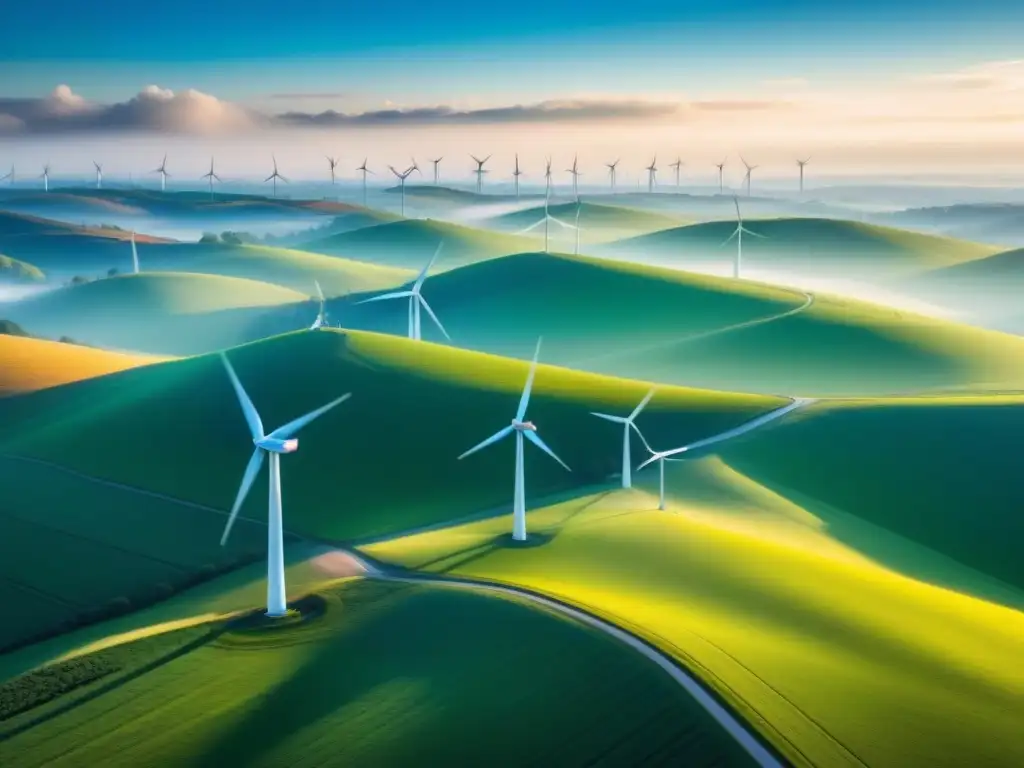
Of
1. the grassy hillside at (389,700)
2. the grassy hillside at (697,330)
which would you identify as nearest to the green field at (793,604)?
the grassy hillside at (389,700)

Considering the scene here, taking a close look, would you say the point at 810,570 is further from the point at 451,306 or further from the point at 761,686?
the point at 451,306

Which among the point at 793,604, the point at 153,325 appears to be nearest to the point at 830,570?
the point at 793,604

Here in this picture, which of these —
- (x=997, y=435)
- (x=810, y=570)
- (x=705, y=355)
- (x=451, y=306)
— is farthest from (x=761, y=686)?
(x=451, y=306)

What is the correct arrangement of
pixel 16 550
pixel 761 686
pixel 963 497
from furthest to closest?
pixel 963 497 → pixel 16 550 → pixel 761 686

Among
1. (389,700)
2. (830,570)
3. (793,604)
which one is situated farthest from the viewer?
(830,570)

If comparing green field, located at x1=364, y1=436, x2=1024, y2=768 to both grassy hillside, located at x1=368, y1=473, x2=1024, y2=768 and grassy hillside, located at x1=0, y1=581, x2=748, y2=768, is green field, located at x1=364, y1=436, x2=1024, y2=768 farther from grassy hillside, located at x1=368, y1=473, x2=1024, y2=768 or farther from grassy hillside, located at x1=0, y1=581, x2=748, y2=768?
grassy hillside, located at x1=0, y1=581, x2=748, y2=768

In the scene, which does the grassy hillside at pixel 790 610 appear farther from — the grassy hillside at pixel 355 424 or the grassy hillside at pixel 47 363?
the grassy hillside at pixel 47 363

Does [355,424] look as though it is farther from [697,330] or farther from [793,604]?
[697,330]

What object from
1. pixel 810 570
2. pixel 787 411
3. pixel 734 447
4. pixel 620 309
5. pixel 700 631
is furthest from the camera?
pixel 620 309
